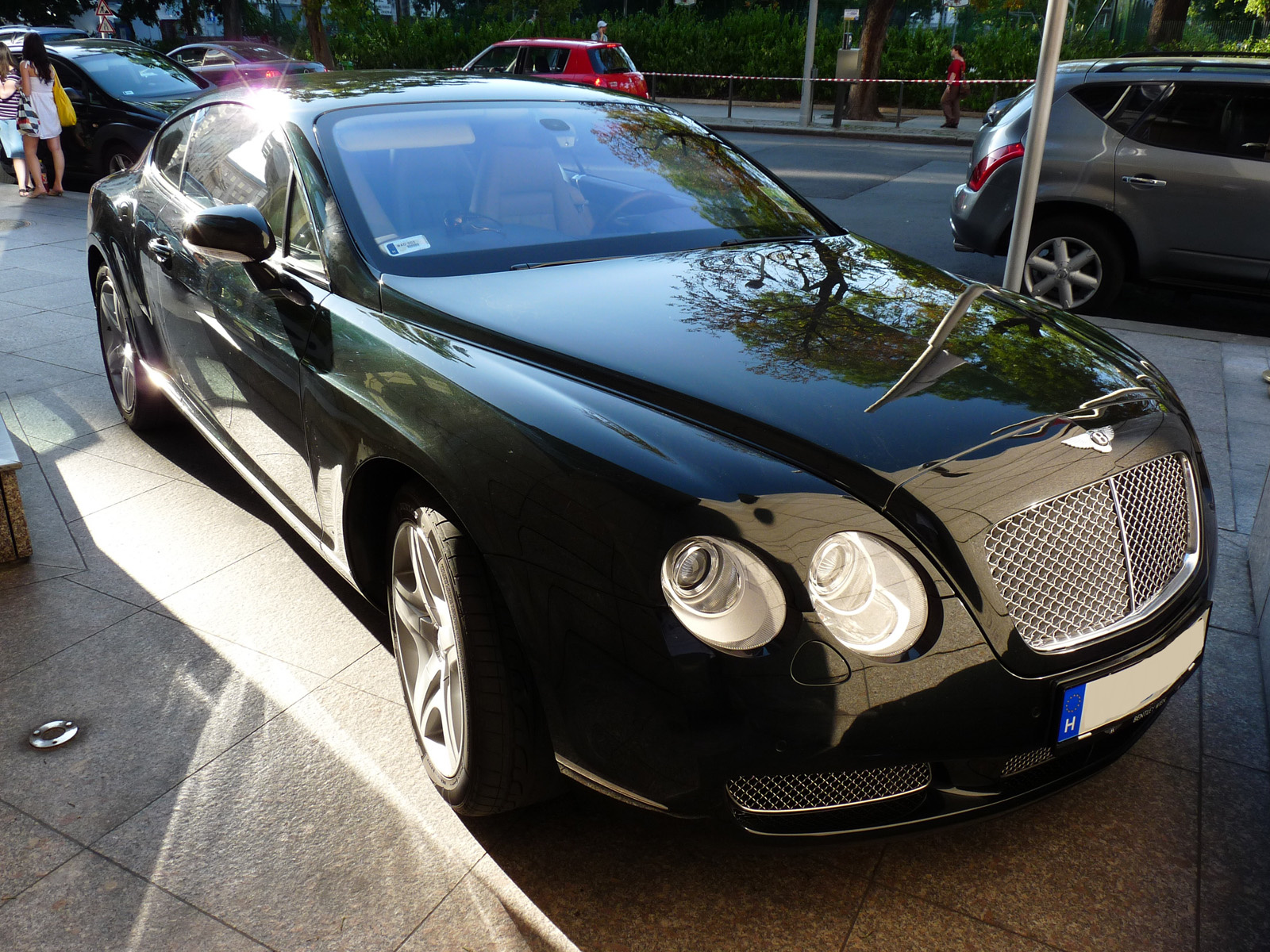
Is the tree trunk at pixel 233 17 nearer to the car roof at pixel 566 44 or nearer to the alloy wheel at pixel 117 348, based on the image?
the car roof at pixel 566 44

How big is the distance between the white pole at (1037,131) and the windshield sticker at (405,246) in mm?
3069

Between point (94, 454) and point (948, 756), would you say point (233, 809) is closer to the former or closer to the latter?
point (948, 756)

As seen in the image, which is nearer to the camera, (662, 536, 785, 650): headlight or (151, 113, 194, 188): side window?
(662, 536, 785, 650): headlight

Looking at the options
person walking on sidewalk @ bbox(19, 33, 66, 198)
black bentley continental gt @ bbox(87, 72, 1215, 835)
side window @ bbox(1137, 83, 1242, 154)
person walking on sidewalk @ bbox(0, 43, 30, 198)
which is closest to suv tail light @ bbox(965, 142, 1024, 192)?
side window @ bbox(1137, 83, 1242, 154)

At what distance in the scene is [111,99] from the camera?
1164cm

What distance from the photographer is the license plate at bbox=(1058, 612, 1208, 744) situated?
6.41ft

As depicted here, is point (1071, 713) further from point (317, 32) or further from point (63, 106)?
point (317, 32)

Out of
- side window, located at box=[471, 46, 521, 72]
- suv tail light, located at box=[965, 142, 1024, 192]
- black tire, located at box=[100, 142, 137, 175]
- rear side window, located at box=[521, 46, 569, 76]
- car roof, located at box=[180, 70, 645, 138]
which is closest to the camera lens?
car roof, located at box=[180, 70, 645, 138]

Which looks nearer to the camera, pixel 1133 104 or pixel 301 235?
pixel 301 235

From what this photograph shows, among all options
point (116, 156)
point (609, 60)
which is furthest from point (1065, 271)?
point (609, 60)

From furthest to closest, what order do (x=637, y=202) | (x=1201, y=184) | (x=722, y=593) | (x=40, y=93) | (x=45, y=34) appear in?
(x=45, y=34), (x=40, y=93), (x=1201, y=184), (x=637, y=202), (x=722, y=593)

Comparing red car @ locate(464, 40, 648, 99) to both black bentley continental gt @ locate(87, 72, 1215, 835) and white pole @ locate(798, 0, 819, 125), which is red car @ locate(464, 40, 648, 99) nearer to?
white pole @ locate(798, 0, 819, 125)

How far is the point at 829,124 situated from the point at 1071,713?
2187 cm

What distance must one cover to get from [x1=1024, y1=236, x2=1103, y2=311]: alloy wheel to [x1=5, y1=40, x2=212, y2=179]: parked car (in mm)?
8993
